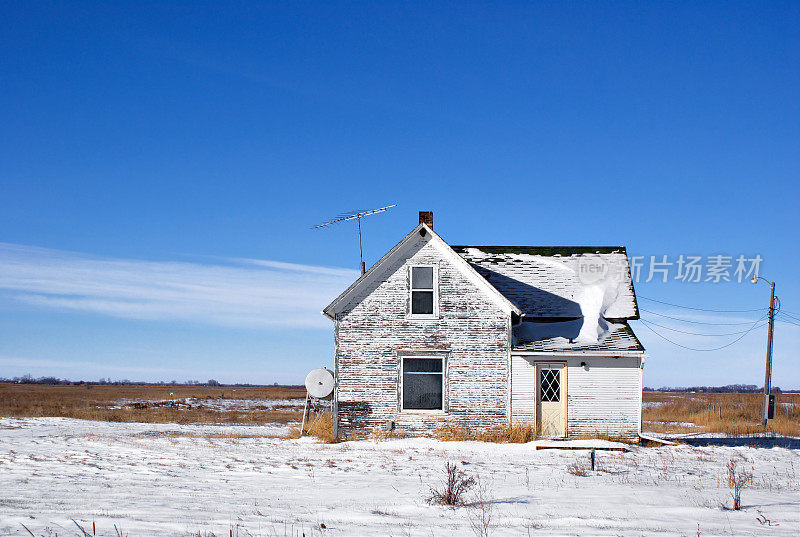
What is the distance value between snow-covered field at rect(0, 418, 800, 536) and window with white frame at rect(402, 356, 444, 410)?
1.51m

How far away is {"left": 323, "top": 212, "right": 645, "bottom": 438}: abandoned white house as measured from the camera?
18.5m

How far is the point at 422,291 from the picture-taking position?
1903cm

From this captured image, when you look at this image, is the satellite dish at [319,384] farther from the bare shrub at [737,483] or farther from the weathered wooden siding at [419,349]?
the bare shrub at [737,483]

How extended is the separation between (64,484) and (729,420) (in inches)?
1129

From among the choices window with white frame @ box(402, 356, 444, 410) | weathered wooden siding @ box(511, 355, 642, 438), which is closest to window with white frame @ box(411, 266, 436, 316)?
window with white frame @ box(402, 356, 444, 410)

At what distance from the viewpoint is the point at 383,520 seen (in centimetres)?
798

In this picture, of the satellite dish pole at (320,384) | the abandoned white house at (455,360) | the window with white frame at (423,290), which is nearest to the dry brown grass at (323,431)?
the abandoned white house at (455,360)

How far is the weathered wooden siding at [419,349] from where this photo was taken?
1855 cm

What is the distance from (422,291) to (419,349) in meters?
1.64

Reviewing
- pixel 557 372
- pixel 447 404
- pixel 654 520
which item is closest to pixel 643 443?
pixel 557 372

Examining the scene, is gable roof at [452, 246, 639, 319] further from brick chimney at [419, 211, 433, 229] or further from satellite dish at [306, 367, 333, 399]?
satellite dish at [306, 367, 333, 399]

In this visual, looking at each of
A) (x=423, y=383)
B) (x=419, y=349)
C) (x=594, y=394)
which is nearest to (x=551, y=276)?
(x=594, y=394)

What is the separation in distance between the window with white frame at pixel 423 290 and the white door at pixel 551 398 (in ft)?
11.4

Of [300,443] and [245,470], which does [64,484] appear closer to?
[245,470]
